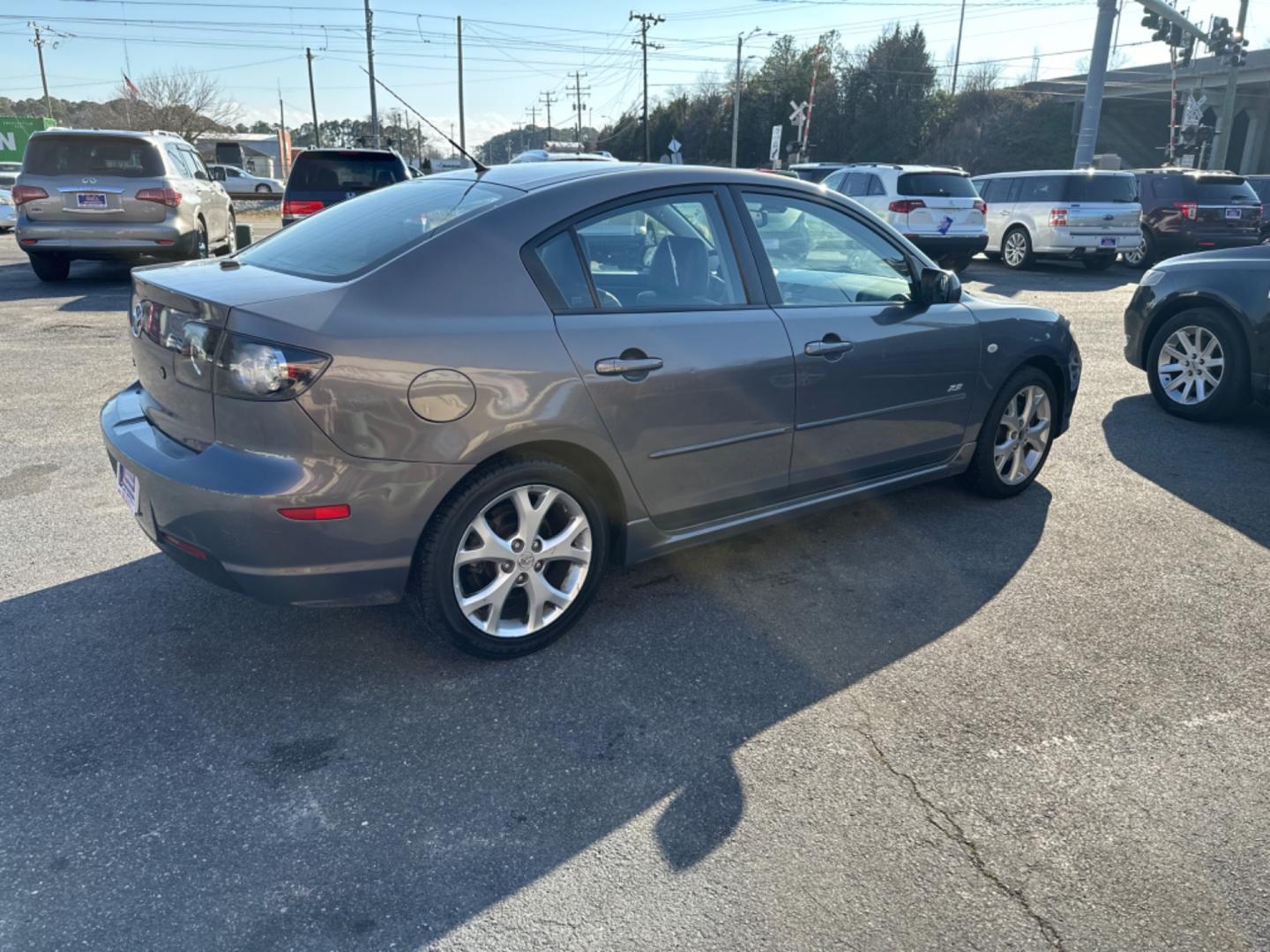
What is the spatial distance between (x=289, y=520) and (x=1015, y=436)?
3646 mm

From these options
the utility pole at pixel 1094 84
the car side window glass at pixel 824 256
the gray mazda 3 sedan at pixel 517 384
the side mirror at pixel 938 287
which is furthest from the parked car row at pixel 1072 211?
the gray mazda 3 sedan at pixel 517 384

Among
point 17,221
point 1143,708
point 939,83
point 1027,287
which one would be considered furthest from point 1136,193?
point 939,83

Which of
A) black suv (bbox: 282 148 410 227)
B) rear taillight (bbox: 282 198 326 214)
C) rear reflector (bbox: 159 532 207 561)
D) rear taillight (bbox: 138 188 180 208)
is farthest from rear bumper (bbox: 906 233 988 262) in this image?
rear reflector (bbox: 159 532 207 561)

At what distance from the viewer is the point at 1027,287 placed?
14117 millimetres

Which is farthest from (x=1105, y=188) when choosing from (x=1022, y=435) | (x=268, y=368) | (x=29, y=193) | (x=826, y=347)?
(x=268, y=368)

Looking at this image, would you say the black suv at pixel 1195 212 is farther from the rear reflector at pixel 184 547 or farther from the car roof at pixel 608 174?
the rear reflector at pixel 184 547

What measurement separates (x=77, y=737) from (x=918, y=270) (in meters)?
3.63

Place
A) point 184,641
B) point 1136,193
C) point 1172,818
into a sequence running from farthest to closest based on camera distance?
point 1136,193 < point 184,641 < point 1172,818

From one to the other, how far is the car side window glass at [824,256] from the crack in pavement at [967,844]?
182cm

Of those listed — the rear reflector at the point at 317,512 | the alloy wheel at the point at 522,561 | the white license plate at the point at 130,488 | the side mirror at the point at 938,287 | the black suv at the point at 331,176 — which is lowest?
the alloy wheel at the point at 522,561

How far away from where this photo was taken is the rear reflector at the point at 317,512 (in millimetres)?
2709

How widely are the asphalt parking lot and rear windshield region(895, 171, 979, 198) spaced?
37.8 ft

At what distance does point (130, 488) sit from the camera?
314cm

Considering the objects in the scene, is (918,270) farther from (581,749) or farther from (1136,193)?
(1136,193)
